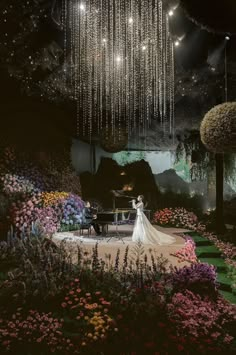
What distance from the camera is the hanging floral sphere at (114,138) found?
1353cm

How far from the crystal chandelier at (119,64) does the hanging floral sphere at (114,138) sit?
1.4 inches

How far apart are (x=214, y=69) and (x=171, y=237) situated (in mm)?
4962

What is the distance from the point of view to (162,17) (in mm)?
10133

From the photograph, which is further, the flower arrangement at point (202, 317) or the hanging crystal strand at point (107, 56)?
the hanging crystal strand at point (107, 56)

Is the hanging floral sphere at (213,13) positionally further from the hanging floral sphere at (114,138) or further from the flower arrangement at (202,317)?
the hanging floral sphere at (114,138)

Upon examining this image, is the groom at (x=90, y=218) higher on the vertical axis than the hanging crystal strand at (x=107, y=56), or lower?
lower

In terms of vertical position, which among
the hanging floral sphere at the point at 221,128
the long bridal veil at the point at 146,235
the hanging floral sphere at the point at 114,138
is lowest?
the long bridal veil at the point at 146,235

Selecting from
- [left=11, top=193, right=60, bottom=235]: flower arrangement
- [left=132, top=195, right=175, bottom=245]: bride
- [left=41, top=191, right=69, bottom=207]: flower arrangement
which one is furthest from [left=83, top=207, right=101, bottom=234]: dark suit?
[left=132, top=195, right=175, bottom=245]: bride

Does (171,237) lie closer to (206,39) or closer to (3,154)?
(206,39)

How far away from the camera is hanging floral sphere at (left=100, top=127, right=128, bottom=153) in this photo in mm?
13531

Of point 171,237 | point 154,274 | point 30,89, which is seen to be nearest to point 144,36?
point 30,89

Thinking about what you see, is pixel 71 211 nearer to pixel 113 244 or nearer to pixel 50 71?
pixel 113 244

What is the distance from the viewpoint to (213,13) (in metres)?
5.39

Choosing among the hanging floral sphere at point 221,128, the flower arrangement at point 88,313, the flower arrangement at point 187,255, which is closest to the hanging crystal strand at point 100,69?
the hanging floral sphere at point 221,128
